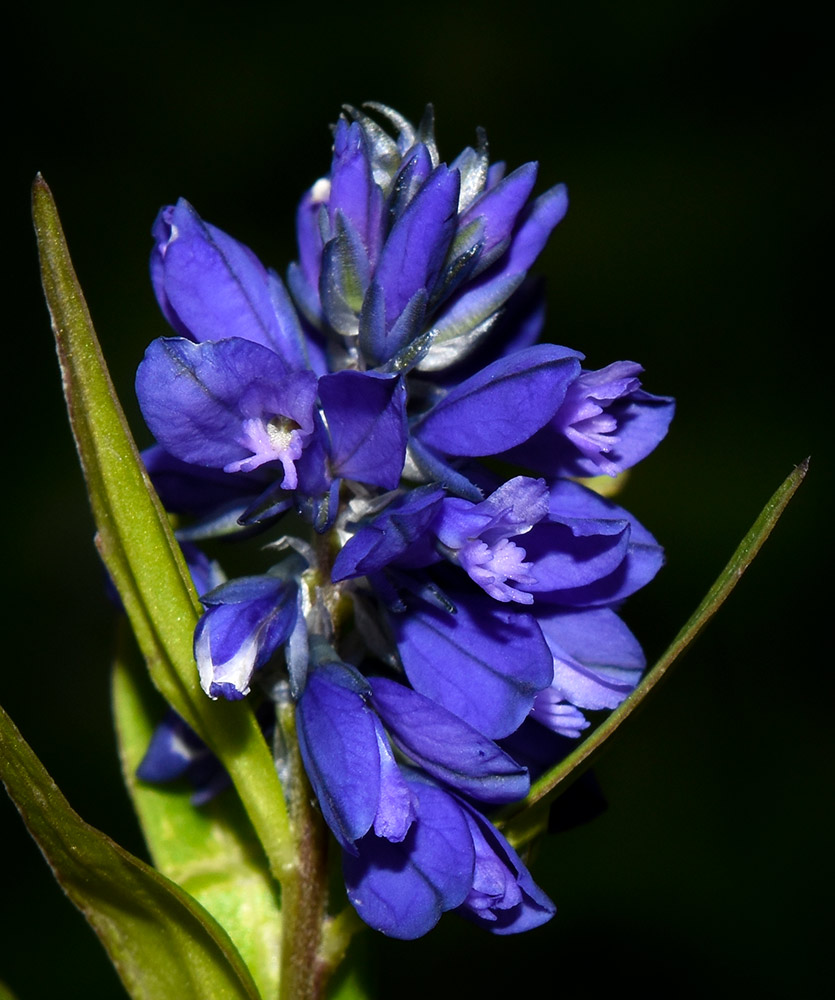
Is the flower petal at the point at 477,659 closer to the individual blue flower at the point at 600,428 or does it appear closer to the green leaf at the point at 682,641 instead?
the green leaf at the point at 682,641

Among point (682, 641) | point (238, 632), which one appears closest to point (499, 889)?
point (682, 641)

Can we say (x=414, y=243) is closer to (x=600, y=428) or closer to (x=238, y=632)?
(x=600, y=428)

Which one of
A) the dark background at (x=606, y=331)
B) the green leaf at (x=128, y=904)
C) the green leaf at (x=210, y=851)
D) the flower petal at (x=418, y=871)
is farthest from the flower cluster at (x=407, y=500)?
the dark background at (x=606, y=331)

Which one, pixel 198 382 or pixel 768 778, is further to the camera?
pixel 768 778

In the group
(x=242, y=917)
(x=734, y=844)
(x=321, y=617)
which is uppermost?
(x=321, y=617)

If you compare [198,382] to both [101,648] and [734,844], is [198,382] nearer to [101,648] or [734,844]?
[101,648]

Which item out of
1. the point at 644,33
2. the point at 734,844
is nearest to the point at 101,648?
the point at 734,844
